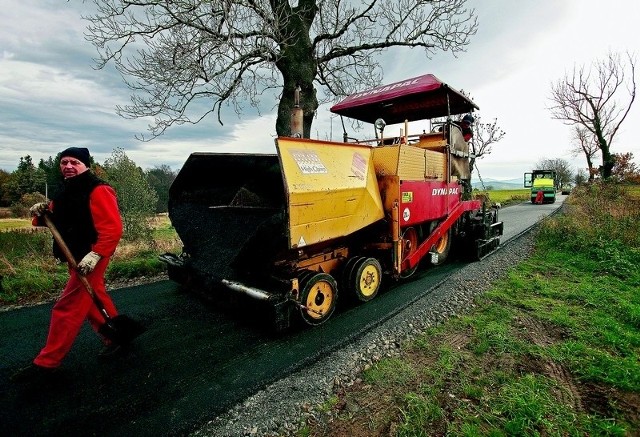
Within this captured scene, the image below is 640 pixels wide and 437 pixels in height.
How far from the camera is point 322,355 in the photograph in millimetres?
2965

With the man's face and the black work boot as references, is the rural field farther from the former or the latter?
the man's face

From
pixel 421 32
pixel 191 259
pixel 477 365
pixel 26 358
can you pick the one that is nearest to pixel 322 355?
pixel 477 365

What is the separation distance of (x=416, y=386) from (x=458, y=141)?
4942 millimetres

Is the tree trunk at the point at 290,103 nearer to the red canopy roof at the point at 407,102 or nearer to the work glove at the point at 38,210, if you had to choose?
the red canopy roof at the point at 407,102

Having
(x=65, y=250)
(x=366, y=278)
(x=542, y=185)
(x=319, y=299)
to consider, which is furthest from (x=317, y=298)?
(x=542, y=185)

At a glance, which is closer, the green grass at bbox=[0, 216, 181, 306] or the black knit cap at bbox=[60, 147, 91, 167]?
the black knit cap at bbox=[60, 147, 91, 167]

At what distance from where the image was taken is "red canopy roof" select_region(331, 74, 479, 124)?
16.7 feet

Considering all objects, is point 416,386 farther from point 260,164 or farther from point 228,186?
point 228,186

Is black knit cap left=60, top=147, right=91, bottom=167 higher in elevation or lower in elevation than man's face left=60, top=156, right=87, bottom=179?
higher

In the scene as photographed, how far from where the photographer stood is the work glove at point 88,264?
2550 mm

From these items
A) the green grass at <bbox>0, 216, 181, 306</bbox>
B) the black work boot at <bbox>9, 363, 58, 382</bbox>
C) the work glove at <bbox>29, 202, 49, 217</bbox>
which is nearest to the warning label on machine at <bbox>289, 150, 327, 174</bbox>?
the work glove at <bbox>29, 202, 49, 217</bbox>

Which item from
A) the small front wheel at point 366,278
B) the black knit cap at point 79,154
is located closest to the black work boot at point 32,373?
the black knit cap at point 79,154

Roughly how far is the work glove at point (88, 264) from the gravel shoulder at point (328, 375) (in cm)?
155

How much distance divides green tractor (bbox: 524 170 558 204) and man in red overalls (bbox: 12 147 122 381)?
26.9 metres
